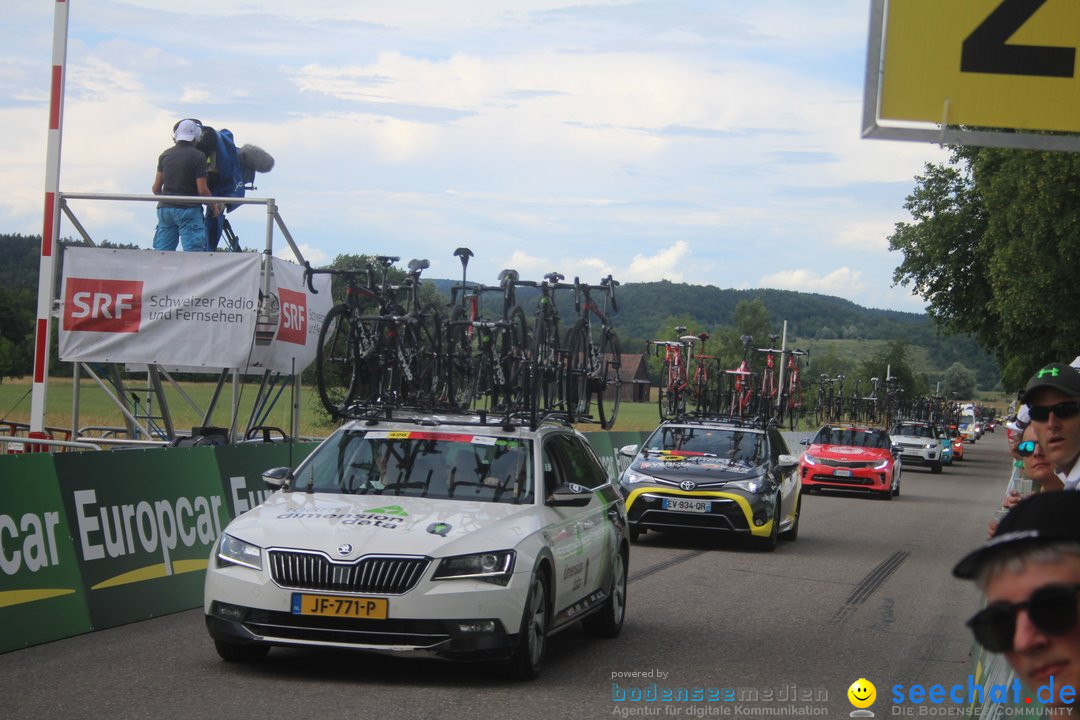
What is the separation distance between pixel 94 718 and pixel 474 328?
6.74m

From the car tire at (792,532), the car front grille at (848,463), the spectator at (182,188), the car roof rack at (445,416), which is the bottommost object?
the car front grille at (848,463)

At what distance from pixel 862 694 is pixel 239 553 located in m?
3.83

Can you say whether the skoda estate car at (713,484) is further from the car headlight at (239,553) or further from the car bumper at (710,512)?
the car headlight at (239,553)

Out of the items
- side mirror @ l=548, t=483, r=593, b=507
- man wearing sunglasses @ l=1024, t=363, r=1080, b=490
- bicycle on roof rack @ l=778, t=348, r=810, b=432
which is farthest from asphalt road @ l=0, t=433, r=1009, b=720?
bicycle on roof rack @ l=778, t=348, r=810, b=432

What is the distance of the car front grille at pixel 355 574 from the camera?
8.07m

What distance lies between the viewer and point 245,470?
1284cm

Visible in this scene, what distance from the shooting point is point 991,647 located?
2.33 m

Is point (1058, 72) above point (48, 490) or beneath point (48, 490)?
above

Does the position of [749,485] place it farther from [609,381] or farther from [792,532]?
[609,381]

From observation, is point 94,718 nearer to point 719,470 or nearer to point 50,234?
point 50,234

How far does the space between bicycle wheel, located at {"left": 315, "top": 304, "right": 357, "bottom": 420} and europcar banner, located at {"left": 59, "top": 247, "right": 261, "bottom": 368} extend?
11.7 ft

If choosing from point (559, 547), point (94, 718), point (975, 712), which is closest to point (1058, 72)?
point (975, 712)

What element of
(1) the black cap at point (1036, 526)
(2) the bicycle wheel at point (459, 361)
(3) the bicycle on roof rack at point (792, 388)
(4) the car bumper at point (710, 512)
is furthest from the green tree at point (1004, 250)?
(1) the black cap at point (1036, 526)

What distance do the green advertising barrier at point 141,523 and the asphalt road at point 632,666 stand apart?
0.29 metres
